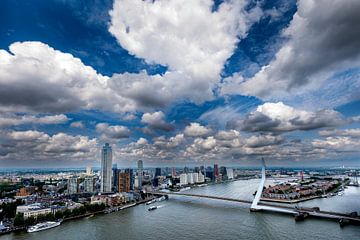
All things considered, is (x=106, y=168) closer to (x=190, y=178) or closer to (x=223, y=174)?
(x=190, y=178)

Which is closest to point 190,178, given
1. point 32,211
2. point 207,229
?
point 32,211

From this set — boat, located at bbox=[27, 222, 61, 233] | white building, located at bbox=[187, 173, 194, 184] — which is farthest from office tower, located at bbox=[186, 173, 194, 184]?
boat, located at bbox=[27, 222, 61, 233]

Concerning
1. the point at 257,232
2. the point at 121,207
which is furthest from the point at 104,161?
the point at 257,232

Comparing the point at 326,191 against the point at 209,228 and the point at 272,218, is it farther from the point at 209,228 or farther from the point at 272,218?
the point at 209,228

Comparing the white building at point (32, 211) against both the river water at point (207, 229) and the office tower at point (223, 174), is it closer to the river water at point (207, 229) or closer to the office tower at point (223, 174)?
the river water at point (207, 229)

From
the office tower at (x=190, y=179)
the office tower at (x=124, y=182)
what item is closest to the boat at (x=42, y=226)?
the office tower at (x=124, y=182)
